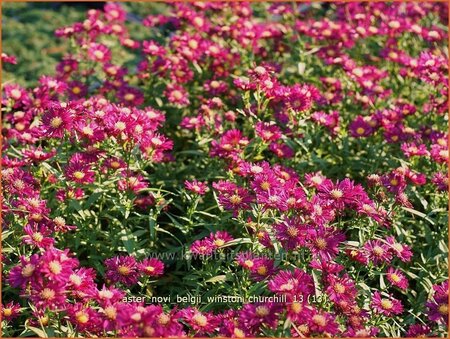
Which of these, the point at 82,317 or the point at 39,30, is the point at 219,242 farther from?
the point at 39,30

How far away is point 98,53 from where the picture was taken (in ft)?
14.3

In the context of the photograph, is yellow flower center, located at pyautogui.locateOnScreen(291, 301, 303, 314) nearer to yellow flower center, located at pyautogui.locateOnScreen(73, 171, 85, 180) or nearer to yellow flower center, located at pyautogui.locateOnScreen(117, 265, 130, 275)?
yellow flower center, located at pyautogui.locateOnScreen(117, 265, 130, 275)

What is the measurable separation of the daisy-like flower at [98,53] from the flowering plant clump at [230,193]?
0.06ft

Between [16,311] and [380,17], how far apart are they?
369cm

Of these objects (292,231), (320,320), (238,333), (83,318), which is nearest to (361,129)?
(292,231)

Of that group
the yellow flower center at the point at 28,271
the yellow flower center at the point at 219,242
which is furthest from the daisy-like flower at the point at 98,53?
the yellow flower center at the point at 28,271

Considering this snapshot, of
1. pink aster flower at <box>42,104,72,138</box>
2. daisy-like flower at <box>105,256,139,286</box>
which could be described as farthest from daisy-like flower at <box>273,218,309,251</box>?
pink aster flower at <box>42,104,72,138</box>

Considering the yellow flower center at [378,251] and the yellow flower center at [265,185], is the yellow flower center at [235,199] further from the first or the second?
the yellow flower center at [378,251]

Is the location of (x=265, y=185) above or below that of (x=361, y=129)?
above

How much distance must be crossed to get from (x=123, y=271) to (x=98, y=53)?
1.97 meters

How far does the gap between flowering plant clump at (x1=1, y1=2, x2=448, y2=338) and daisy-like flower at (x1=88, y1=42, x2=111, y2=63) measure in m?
0.02

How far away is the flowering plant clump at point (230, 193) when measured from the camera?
2537 mm

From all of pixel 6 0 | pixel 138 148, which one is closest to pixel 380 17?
pixel 138 148

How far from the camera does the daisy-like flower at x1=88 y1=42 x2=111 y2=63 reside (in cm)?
437
